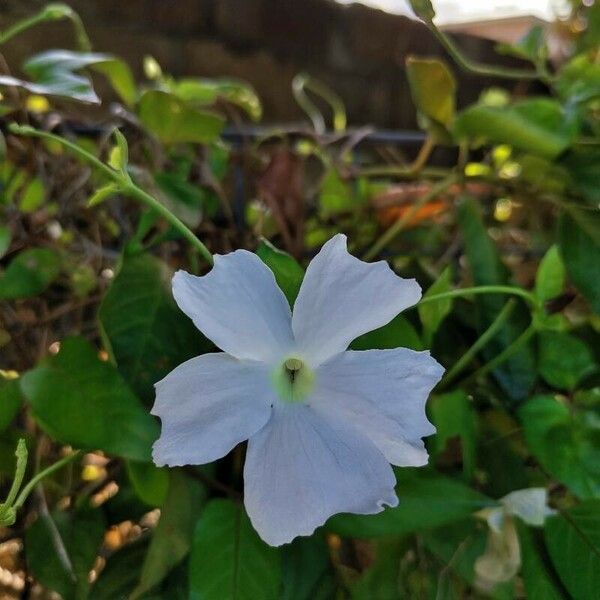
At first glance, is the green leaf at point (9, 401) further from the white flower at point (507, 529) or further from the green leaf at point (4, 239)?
the white flower at point (507, 529)

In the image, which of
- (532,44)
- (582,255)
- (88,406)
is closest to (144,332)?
(88,406)

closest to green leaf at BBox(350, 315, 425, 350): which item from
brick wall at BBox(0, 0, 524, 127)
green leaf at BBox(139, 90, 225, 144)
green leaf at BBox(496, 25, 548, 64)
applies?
green leaf at BBox(139, 90, 225, 144)

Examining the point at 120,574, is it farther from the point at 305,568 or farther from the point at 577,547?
the point at 577,547

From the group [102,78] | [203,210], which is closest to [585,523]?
[203,210]

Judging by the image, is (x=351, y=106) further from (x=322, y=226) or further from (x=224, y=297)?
(x=224, y=297)

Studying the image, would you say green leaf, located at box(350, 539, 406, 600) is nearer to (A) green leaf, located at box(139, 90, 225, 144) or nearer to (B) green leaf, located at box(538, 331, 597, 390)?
(B) green leaf, located at box(538, 331, 597, 390)

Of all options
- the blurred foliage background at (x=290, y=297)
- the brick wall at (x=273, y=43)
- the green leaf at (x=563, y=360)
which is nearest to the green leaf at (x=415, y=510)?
the blurred foliage background at (x=290, y=297)
